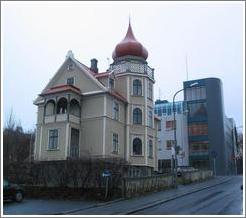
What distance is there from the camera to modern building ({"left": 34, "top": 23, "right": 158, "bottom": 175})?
36406mm

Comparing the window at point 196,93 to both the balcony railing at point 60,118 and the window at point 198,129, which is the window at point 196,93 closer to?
the window at point 198,129

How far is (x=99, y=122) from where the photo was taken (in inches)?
1439

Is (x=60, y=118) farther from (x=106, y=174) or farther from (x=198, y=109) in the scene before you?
(x=198, y=109)

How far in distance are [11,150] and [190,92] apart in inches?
1487

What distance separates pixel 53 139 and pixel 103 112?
5.53 meters

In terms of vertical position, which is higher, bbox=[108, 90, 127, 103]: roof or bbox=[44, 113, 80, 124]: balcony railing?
bbox=[108, 90, 127, 103]: roof

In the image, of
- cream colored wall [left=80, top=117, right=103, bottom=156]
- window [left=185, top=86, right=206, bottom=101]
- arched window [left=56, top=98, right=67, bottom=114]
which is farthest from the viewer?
window [left=185, top=86, right=206, bottom=101]

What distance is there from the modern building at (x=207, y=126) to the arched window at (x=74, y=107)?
3713 cm

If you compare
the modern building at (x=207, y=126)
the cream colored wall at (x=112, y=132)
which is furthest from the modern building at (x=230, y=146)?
the cream colored wall at (x=112, y=132)

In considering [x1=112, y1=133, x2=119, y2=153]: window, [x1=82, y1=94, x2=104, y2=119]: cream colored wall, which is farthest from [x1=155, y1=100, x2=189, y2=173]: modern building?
[x1=82, y1=94, x2=104, y2=119]: cream colored wall

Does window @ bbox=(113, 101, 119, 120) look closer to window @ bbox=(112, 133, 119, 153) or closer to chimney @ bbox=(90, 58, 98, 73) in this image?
window @ bbox=(112, 133, 119, 153)

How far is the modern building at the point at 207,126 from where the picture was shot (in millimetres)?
71000

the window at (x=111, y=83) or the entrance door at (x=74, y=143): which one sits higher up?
the window at (x=111, y=83)

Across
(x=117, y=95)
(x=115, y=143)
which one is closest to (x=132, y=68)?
(x=117, y=95)
